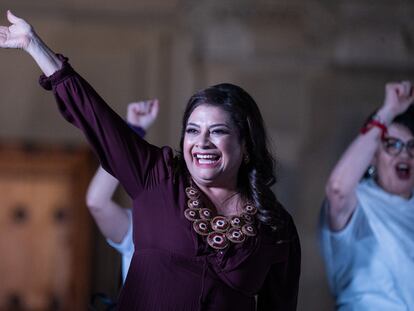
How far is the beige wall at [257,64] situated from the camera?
3.46m

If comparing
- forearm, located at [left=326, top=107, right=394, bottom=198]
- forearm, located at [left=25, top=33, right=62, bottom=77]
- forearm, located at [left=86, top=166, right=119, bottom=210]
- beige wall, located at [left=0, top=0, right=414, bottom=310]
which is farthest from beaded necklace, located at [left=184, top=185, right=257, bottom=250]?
beige wall, located at [left=0, top=0, right=414, bottom=310]

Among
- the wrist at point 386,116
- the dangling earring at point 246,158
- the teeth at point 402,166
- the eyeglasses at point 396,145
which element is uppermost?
the wrist at point 386,116

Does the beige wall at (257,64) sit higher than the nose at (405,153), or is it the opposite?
the beige wall at (257,64)

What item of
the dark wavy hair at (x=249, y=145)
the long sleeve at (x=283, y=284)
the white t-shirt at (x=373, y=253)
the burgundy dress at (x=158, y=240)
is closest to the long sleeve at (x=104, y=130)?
the burgundy dress at (x=158, y=240)

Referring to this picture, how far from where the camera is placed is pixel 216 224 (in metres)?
1.80

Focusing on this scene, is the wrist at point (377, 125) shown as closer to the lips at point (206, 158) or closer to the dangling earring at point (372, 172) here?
the dangling earring at point (372, 172)

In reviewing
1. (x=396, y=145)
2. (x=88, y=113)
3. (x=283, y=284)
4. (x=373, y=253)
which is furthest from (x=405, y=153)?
(x=88, y=113)

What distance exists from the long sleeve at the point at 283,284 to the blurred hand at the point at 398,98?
0.74 metres

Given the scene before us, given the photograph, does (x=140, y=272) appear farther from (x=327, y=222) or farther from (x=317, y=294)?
(x=317, y=294)

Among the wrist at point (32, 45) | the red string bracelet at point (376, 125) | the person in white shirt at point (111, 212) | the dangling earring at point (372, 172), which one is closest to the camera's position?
the wrist at point (32, 45)

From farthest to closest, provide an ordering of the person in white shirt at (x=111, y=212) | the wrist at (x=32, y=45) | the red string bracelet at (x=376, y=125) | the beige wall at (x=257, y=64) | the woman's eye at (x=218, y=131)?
the beige wall at (x=257, y=64), the red string bracelet at (x=376, y=125), the person in white shirt at (x=111, y=212), the woman's eye at (x=218, y=131), the wrist at (x=32, y=45)

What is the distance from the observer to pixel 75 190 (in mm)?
3438

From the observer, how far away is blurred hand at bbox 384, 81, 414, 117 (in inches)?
99.2

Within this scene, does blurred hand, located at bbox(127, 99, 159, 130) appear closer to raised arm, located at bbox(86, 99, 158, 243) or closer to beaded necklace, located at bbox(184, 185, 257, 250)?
raised arm, located at bbox(86, 99, 158, 243)
